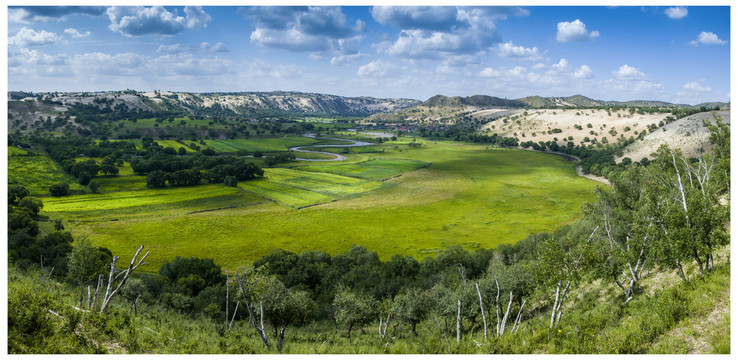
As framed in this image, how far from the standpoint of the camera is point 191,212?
274 ft

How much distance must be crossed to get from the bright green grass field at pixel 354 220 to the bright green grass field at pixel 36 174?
22026 millimetres

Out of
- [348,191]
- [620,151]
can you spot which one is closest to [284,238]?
[348,191]

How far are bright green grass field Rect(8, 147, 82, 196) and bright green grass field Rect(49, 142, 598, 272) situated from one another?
22.0 meters

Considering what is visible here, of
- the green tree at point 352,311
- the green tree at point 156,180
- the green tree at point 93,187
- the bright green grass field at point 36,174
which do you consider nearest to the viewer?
the green tree at point 352,311

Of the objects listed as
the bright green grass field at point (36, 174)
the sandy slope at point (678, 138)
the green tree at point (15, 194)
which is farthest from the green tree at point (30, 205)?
the sandy slope at point (678, 138)

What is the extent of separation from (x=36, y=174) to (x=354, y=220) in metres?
100

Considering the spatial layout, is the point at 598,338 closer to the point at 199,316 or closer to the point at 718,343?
the point at 718,343

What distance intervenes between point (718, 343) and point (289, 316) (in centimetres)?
2313

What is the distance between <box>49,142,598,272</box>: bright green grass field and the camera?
65375mm

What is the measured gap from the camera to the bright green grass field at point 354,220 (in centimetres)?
6538

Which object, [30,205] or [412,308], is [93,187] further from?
[412,308]

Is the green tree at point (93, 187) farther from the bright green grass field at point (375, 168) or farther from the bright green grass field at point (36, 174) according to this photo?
the bright green grass field at point (375, 168)

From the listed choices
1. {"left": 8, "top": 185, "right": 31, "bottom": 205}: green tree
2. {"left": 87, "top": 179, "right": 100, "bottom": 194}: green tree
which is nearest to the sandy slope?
{"left": 87, "top": 179, "right": 100, "bottom": 194}: green tree

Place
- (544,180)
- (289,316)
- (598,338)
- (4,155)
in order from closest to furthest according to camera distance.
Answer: (4,155) < (598,338) < (289,316) < (544,180)
